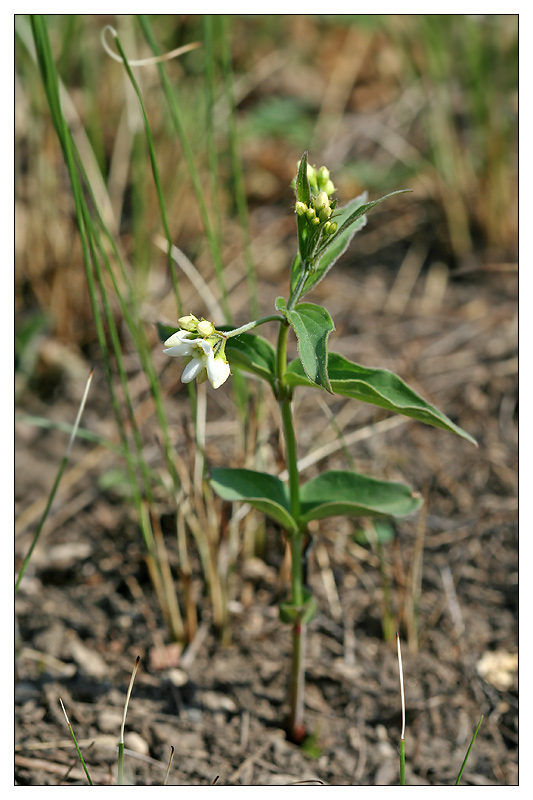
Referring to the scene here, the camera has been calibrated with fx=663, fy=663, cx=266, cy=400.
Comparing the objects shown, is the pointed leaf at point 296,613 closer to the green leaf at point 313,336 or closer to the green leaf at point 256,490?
the green leaf at point 256,490

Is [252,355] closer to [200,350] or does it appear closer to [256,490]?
[200,350]

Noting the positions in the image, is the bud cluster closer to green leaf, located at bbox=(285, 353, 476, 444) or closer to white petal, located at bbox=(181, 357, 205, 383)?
white petal, located at bbox=(181, 357, 205, 383)

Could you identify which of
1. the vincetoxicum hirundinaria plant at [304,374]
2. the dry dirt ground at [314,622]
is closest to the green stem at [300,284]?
the vincetoxicum hirundinaria plant at [304,374]

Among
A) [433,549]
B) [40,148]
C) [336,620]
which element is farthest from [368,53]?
[336,620]

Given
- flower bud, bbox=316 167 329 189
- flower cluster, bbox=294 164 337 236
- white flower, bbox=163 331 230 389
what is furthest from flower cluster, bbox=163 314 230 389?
flower bud, bbox=316 167 329 189

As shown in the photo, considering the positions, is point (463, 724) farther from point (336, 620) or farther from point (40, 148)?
point (40, 148)
